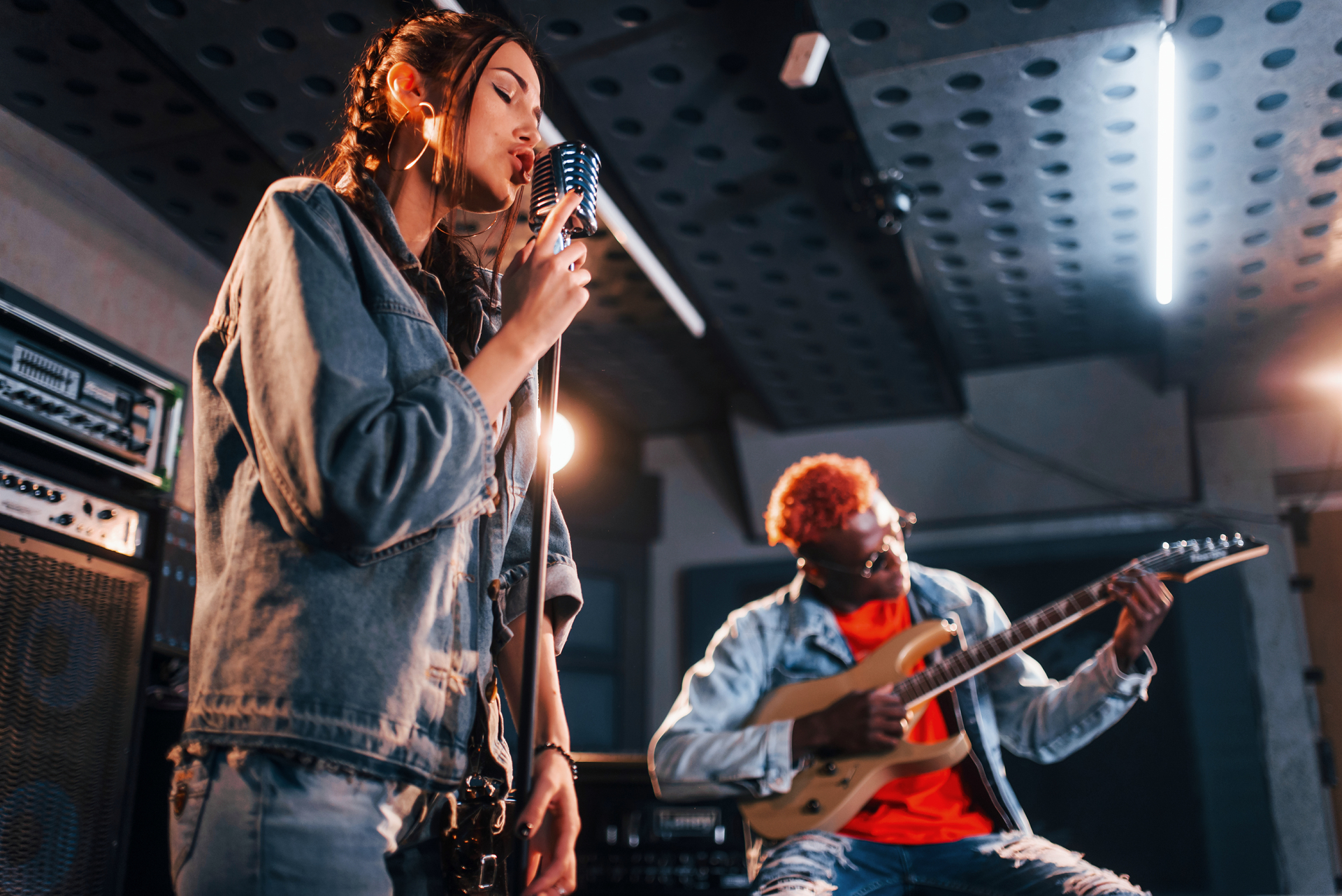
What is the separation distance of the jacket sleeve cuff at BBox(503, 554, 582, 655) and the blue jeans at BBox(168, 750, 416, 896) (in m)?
0.32

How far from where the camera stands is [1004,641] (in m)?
2.50

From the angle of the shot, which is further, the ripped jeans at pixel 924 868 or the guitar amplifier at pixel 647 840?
the guitar amplifier at pixel 647 840

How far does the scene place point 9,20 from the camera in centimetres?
220

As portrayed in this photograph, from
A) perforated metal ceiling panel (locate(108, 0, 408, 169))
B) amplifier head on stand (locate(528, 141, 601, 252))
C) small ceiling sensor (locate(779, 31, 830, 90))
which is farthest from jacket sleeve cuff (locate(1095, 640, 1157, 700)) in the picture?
perforated metal ceiling panel (locate(108, 0, 408, 169))

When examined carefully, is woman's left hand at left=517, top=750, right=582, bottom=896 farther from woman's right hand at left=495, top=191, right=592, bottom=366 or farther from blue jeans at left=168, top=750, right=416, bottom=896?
woman's right hand at left=495, top=191, right=592, bottom=366

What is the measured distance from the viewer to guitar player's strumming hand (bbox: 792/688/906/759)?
2309 mm

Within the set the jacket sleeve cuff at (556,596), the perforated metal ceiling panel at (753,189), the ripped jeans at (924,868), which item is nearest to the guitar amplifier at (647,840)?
the ripped jeans at (924,868)

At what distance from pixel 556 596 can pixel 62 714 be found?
1.26 metres

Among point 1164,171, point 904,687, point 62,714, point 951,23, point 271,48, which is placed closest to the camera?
point 62,714

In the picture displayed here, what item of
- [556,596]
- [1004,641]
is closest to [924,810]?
Result: [1004,641]

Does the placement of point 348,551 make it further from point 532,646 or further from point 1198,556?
point 1198,556

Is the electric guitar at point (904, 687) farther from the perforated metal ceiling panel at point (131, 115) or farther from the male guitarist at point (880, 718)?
the perforated metal ceiling panel at point (131, 115)

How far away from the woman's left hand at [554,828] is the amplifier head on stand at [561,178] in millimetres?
558

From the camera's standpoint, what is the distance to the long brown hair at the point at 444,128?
111cm
